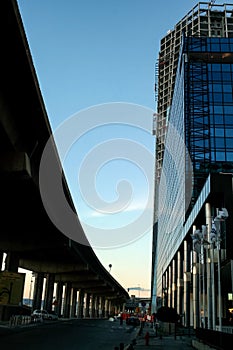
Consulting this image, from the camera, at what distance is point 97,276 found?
9612 centimetres

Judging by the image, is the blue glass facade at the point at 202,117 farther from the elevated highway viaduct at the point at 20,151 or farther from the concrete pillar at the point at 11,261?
the concrete pillar at the point at 11,261

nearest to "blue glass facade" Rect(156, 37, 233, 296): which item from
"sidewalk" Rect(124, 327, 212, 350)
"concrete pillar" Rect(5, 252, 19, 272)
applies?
"concrete pillar" Rect(5, 252, 19, 272)

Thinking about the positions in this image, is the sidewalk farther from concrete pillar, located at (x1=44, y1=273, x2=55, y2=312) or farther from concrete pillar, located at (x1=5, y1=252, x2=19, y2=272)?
concrete pillar, located at (x1=44, y1=273, x2=55, y2=312)

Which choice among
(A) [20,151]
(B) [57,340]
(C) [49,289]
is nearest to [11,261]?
(B) [57,340]

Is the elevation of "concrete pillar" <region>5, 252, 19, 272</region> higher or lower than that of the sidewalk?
higher

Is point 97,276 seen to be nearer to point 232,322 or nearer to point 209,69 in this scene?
point 209,69

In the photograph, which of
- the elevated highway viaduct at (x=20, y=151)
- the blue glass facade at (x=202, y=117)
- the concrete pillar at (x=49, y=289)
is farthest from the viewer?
the concrete pillar at (x=49, y=289)

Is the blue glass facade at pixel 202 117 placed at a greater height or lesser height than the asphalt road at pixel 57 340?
greater

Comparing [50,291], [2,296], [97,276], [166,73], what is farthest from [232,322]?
[166,73]

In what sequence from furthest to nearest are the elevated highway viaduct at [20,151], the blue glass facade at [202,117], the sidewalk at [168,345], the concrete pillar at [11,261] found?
the blue glass facade at [202,117]
the concrete pillar at [11,261]
the sidewalk at [168,345]
the elevated highway viaduct at [20,151]

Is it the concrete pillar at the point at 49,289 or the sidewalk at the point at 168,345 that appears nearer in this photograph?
the sidewalk at the point at 168,345

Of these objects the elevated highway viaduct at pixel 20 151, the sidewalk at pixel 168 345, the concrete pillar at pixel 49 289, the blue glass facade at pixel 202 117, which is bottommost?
the sidewalk at pixel 168 345

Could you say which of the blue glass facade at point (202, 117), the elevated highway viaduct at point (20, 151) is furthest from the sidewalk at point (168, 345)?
the blue glass facade at point (202, 117)

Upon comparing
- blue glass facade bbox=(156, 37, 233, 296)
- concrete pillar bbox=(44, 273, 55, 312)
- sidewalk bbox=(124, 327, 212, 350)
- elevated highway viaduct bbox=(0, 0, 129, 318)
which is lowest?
sidewalk bbox=(124, 327, 212, 350)
